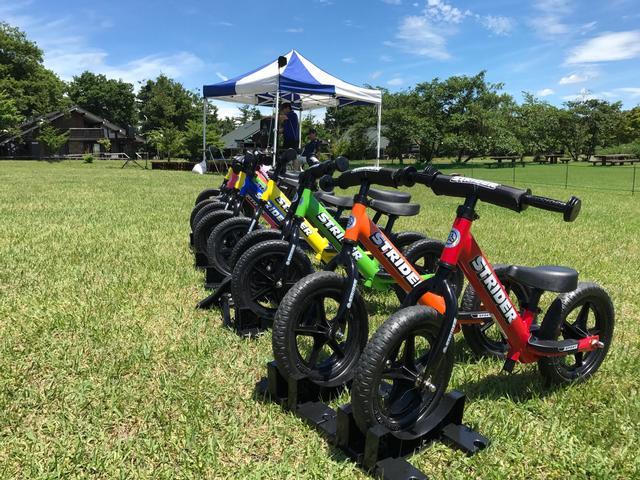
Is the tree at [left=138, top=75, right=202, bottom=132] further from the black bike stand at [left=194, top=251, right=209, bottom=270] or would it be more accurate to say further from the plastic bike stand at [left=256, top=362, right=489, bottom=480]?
the plastic bike stand at [left=256, top=362, right=489, bottom=480]

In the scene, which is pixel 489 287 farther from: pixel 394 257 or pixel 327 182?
pixel 327 182

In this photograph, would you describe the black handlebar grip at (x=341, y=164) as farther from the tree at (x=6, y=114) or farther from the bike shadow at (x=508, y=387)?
the tree at (x=6, y=114)

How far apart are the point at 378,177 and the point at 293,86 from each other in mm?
11173

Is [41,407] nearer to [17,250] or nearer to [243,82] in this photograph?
[17,250]

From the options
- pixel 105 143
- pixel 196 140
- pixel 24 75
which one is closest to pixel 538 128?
pixel 196 140

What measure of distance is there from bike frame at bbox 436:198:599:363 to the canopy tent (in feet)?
33.0

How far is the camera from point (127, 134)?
210ft

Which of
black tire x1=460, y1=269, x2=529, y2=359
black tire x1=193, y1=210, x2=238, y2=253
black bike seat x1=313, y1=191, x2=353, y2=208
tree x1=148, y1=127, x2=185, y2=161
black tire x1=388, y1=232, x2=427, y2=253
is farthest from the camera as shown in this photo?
tree x1=148, y1=127, x2=185, y2=161

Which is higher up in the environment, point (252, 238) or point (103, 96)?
point (103, 96)

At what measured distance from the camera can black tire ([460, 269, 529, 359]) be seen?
309cm

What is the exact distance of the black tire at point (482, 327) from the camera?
3.09 metres

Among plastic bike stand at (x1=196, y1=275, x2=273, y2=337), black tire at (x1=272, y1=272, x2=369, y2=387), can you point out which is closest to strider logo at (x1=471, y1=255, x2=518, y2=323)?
black tire at (x1=272, y1=272, x2=369, y2=387)

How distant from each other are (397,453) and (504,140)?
46.6 metres

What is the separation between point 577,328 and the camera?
2971mm
